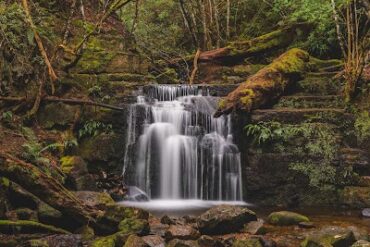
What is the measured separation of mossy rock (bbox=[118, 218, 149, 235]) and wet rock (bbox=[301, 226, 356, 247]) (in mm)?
2546

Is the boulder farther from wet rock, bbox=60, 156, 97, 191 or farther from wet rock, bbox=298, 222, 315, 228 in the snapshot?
wet rock, bbox=60, 156, 97, 191

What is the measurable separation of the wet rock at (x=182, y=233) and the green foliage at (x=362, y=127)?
622 centimetres

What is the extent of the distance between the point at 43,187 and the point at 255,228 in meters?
3.67

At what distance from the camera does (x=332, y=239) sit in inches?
271

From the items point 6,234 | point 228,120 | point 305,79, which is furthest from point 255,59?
point 6,234

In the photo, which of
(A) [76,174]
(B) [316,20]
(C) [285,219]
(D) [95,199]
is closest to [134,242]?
(D) [95,199]

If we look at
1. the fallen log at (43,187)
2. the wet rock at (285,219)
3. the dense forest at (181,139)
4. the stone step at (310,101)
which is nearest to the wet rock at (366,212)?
the dense forest at (181,139)

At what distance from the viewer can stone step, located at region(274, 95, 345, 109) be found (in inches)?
504

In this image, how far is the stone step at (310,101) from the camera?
12.8m

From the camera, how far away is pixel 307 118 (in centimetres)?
1201

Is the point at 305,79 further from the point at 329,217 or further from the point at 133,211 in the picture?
the point at 133,211

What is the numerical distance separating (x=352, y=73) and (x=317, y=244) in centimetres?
740

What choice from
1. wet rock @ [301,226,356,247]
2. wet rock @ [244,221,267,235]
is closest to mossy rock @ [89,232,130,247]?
wet rock @ [244,221,267,235]

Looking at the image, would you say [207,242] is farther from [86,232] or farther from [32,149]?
[32,149]
